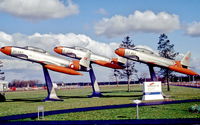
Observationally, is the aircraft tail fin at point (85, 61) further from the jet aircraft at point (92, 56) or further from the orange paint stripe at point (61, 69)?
the orange paint stripe at point (61, 69)

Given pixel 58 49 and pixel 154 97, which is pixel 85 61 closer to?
pixel 58 49

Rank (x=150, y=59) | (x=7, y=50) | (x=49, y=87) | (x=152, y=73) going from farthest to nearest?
(x=152, y=73) < (x=150, y=59) < (x=49, y=87) < (x=7, y=50)

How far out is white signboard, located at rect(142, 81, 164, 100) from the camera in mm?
43156

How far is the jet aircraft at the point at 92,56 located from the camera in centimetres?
5400

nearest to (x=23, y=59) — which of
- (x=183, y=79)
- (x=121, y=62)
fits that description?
(x=121, y=62)

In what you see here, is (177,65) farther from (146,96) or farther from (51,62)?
(51,62)

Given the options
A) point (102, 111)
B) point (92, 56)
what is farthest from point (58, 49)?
point (102, 111)

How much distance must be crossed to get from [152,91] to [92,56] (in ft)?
51.3

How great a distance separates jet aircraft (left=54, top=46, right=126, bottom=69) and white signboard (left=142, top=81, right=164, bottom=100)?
1325cm

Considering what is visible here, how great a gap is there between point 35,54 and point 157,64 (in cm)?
2071

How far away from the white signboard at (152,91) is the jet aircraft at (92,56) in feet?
43.5

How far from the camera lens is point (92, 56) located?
54.7 meters

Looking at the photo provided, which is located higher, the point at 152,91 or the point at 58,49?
the point at 58,49

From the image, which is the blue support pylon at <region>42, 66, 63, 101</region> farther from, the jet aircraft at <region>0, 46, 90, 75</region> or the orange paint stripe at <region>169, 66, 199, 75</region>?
the orange paint stripe at <region>169, 66, 199, 75</region>
